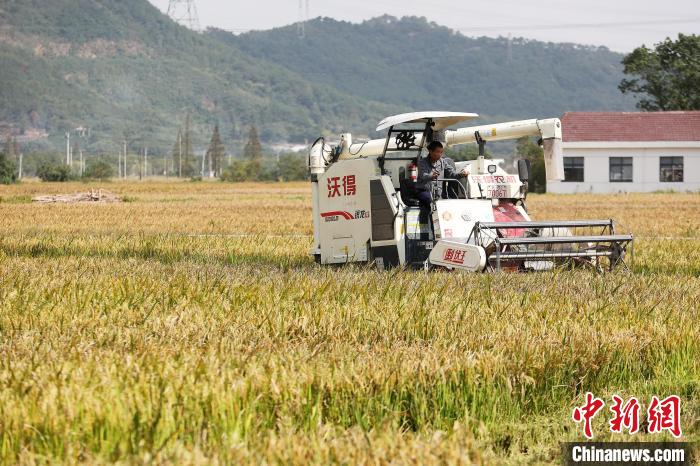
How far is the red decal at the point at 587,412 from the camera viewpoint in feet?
21.5

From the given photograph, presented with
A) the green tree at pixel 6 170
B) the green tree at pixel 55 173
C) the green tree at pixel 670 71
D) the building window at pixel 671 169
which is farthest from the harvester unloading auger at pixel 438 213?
the green tree at pixel 55 173

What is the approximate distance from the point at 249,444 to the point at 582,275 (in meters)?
8.14

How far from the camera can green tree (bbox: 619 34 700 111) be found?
264 feet

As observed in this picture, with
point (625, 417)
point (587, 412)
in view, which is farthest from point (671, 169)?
point (625, 417)

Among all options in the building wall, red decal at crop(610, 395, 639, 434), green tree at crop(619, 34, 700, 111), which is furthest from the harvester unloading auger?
green tree at crop(619, 34, 700, 111)

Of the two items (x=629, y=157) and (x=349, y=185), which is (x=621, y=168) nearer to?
(x=629, y=157)

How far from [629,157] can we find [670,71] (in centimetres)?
1786

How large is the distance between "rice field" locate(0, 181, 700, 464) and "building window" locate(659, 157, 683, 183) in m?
57.4

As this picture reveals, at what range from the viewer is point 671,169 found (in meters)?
67.8

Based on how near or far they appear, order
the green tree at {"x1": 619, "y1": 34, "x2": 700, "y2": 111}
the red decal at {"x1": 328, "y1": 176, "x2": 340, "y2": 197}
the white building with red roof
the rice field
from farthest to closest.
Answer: the green tree at {"x1": 619, "y1": 34, "x2": 700, "y2": 111}, the white building with red roof, the red decal at {"x1": 328, "y1": 176, "x2": 340, "y2": 197}, the rice field

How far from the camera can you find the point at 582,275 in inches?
513

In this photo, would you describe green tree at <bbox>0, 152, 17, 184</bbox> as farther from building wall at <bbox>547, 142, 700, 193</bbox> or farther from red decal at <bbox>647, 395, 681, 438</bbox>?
red decal at <bbox>647, 395, 681, 438</bbox>

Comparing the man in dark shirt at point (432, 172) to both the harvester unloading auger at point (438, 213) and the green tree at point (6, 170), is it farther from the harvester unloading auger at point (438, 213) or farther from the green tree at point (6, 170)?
the green tree at point (6, 170)

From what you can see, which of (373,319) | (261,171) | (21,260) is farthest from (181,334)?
(261,171)
